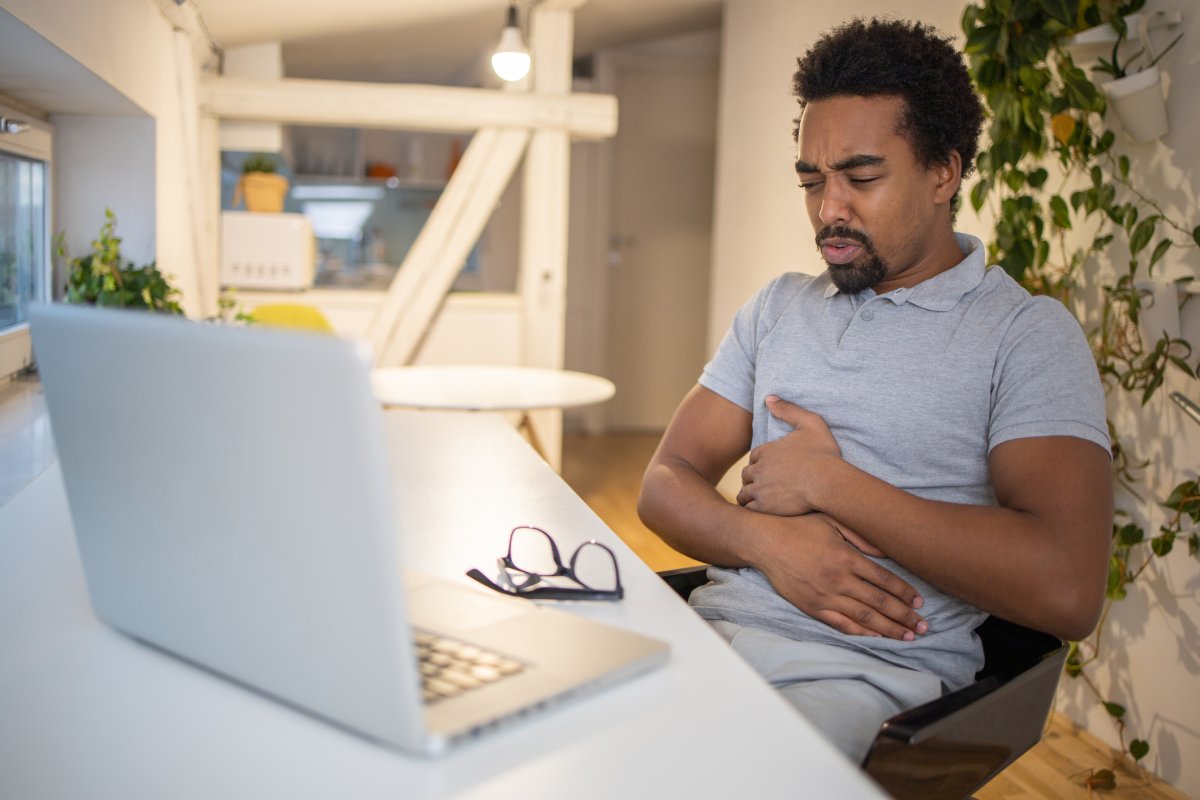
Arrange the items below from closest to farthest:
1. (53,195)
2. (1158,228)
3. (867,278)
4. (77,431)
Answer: (77,431), (867,278), (1158,228), (53,195)

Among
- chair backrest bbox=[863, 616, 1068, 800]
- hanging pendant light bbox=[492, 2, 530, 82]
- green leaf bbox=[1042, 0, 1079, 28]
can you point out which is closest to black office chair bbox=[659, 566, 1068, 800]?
chair backrest bbox=[863, 616, 1068, 800]

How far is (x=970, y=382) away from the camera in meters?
1.31

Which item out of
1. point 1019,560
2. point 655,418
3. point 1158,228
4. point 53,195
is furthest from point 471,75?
point 1019,560

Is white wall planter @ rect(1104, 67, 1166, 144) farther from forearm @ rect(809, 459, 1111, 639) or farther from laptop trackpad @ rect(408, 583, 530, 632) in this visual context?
laptop trackpad @ rect(408, 583, 530, 632)

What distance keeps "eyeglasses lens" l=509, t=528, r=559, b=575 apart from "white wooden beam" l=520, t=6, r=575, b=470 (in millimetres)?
3310

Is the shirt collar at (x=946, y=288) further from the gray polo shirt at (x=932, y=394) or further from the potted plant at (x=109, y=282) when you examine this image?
the potted plant at (x=109, y=282)

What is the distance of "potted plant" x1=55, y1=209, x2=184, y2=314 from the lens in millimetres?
2348

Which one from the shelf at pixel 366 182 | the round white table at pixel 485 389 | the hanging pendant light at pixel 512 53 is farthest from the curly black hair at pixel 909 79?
the shelf at pixel 366 182

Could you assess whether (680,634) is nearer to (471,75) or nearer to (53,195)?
(53,195)

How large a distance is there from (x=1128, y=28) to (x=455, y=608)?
6.59 feet

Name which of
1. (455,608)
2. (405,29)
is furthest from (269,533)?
(405,29)

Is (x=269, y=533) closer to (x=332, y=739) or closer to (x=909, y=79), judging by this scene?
(x=332, y=739)

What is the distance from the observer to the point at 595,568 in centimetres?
110

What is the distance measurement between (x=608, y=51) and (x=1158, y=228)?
179 inches
